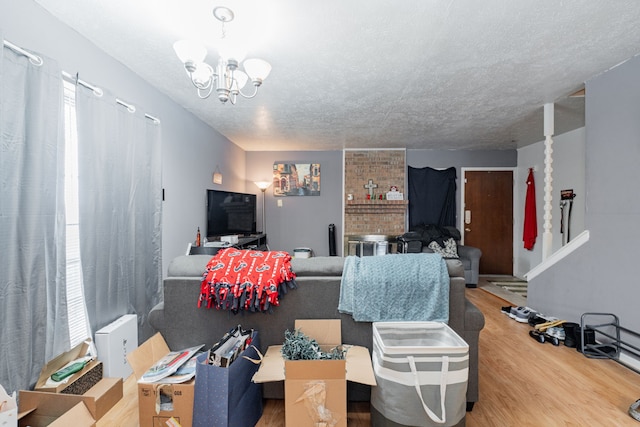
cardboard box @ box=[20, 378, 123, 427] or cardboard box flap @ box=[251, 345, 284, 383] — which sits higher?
cardboard box flap @ box=[251, 345, 284, 383]

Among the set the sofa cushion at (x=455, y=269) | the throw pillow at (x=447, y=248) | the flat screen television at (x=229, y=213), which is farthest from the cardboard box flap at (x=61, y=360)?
the throw pillow at (x=447, y=248)

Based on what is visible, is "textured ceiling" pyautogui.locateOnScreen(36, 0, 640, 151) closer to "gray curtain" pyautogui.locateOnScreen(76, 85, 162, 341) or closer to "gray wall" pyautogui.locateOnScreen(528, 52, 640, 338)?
"gray wall" pyautogui.locateOnScreen(528, 52, 640, 338)

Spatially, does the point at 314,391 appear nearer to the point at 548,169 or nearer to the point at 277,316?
the point at 277,316

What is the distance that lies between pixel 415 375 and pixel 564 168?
4451mm

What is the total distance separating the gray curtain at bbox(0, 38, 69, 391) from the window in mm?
200

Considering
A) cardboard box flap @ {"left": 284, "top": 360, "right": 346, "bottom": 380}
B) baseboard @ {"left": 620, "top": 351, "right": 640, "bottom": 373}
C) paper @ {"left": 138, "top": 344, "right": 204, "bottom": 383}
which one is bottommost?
baseboard @ {"left": 620, "top": 351, "right": 640, "bottom": 373}

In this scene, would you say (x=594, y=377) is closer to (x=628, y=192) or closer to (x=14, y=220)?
(x=628, y=192)

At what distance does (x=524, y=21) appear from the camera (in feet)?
5.54

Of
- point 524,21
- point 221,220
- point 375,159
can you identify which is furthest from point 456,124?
point 221,220

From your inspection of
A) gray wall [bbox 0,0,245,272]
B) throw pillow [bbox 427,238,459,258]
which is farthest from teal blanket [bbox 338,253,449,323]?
throw pillow [bbox 427,238,459,258]

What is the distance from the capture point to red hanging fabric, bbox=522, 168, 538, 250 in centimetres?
472

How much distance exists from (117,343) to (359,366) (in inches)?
63.8

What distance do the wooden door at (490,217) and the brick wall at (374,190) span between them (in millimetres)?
1221

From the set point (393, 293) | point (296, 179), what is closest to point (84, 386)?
point (393, 293)
